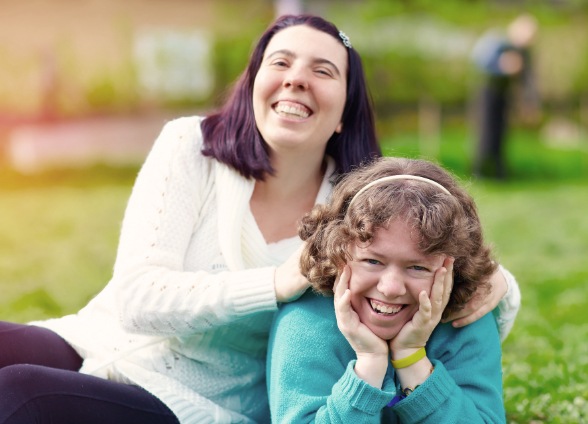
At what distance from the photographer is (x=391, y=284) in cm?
229

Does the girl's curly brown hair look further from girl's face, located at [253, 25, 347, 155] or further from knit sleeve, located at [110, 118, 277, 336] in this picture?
girl's face, located at [253, 25, 347, 155]

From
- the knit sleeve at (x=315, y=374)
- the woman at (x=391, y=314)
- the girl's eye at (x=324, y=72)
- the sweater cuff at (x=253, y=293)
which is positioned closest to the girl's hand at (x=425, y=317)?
the woman at (x=391, y=314)

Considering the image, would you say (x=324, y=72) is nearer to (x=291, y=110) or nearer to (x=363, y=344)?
(x=291, y=110)

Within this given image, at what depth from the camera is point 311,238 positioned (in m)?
2.51

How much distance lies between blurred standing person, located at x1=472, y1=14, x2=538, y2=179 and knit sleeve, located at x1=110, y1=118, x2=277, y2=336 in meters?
10.1

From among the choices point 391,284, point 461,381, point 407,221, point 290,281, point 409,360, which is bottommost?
point 461,381

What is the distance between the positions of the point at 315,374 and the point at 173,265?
645 mm

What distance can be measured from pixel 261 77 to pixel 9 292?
12.2ft

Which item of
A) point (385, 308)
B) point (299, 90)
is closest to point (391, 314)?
point (385, 308)

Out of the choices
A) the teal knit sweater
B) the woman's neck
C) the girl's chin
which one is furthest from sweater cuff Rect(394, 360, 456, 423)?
the woman's neck

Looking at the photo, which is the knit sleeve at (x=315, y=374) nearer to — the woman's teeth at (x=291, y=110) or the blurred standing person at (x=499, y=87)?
the woman's teeth at (x=291, y=110)

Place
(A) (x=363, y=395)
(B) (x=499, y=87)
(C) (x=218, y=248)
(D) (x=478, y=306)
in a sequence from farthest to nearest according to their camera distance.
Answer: (B) (x=499, y=87) < (C) (x=218, y=248) < (D) (x=478, y=306) < (A) (x=363, y=395)

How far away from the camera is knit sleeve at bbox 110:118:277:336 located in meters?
2.69

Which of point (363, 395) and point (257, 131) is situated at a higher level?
point (257, 131)
